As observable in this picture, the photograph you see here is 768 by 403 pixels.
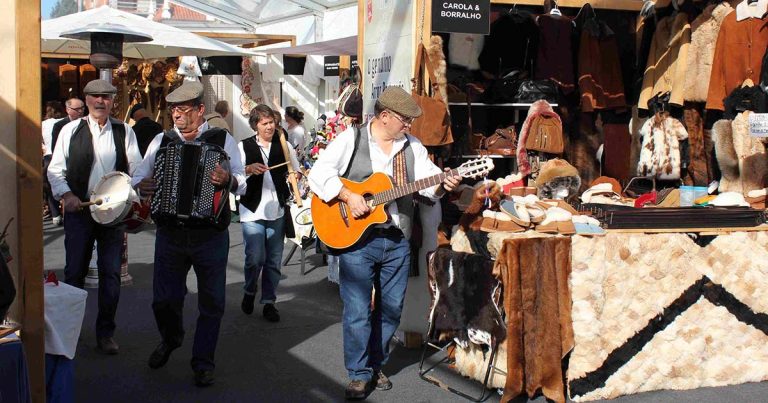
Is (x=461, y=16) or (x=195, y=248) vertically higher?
(x=461, y=16)

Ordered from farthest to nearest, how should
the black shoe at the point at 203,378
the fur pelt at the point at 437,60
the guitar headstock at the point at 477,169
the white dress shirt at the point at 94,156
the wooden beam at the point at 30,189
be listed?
the fur pelt at the point at 437,60
the white dress shirt at the point at 94,156
the black shoe at the point at 203,378
the guitar headstock at the point at 477,169
the wooden beam at the point at 30,189

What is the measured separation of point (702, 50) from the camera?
22.9ft

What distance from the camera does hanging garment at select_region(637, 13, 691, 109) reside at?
281 inches

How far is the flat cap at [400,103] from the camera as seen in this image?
5129mm

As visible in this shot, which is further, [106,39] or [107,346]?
[106,39]

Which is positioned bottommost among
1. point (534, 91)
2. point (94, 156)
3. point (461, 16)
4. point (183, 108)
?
point (94, 156)

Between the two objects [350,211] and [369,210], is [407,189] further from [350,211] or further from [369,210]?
[350,211]

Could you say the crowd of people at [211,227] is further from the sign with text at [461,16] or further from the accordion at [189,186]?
the sign with text at [461,16]

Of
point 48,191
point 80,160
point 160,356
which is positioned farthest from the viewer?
point 48,191

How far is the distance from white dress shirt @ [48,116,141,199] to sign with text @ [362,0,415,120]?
80.3 inches

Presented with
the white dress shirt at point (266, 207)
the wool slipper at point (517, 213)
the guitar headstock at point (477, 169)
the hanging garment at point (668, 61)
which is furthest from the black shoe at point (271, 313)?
the hanging garment at point (668, 61)

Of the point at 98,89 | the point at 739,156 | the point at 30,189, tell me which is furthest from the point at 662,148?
the point at 30,189

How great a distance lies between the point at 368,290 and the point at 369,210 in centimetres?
50

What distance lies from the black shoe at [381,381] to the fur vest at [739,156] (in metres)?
2.99
